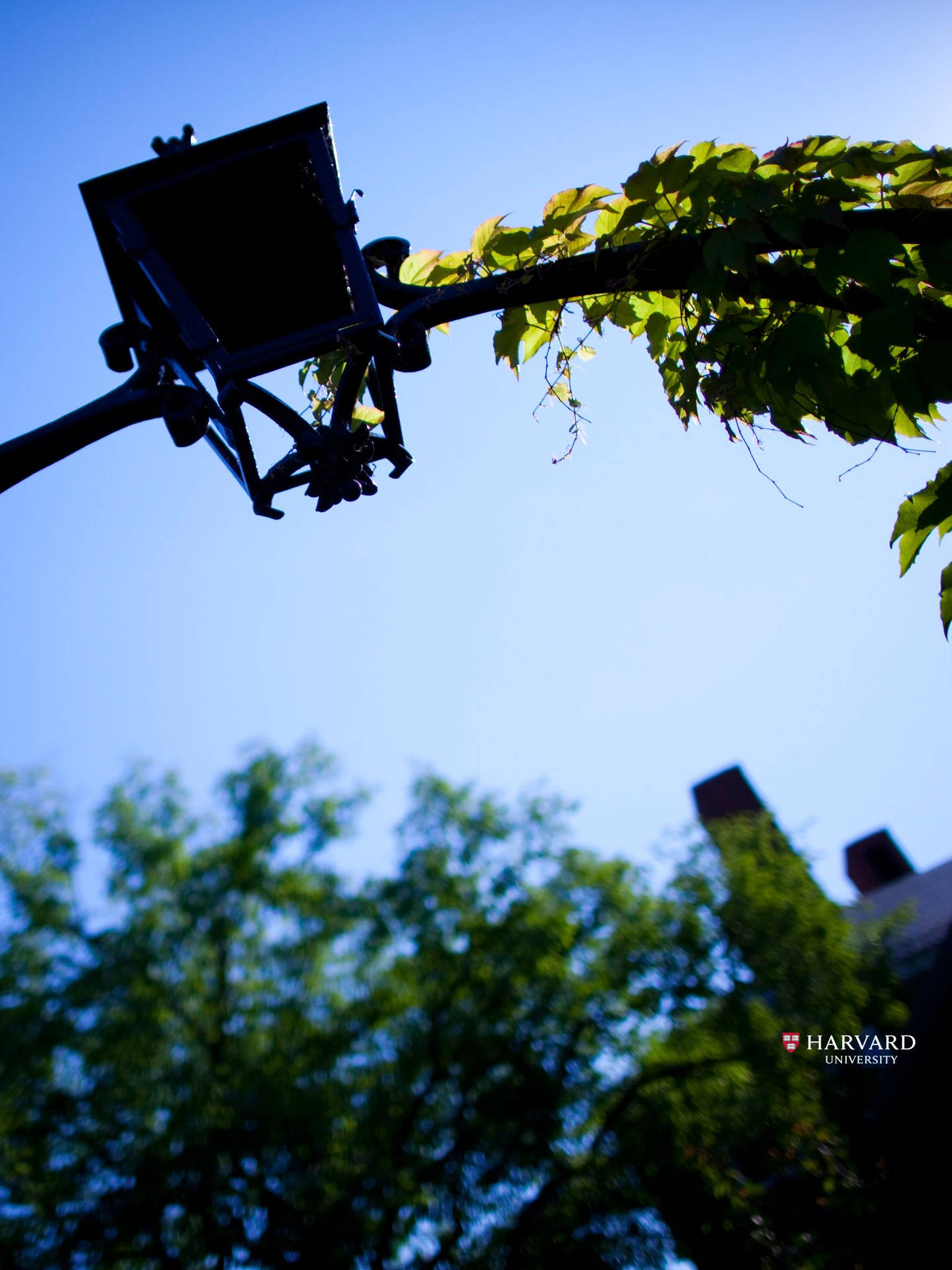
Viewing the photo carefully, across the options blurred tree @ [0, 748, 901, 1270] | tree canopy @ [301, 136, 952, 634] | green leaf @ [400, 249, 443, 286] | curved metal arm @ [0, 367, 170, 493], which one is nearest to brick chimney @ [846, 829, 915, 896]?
blurred tree @ [0, 748, 901, 1270]

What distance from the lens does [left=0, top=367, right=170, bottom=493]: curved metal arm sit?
1612 millimetres

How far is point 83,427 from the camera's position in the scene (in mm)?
1654

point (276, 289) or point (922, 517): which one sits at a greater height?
point (276, 289)

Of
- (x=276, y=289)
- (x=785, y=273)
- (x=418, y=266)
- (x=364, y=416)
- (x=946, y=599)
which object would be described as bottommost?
(x=946, y=599)

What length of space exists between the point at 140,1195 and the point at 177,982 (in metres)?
2.72

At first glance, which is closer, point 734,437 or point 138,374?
point 138,374

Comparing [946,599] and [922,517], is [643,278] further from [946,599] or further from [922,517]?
[946,599]

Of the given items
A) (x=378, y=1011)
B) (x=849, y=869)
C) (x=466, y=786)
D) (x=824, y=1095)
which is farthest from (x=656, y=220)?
(x=849, y=869)

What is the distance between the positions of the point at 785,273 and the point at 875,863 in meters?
29.2

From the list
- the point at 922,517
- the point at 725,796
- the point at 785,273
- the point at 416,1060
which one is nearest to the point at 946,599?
the point at 922,517

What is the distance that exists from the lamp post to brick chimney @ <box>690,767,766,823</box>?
23.0 m

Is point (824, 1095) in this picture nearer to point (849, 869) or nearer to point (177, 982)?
point (177, 982)

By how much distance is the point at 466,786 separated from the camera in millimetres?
15820

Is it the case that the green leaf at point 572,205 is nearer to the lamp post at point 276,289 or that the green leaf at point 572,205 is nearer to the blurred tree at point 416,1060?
the lamp post at point 276,289
